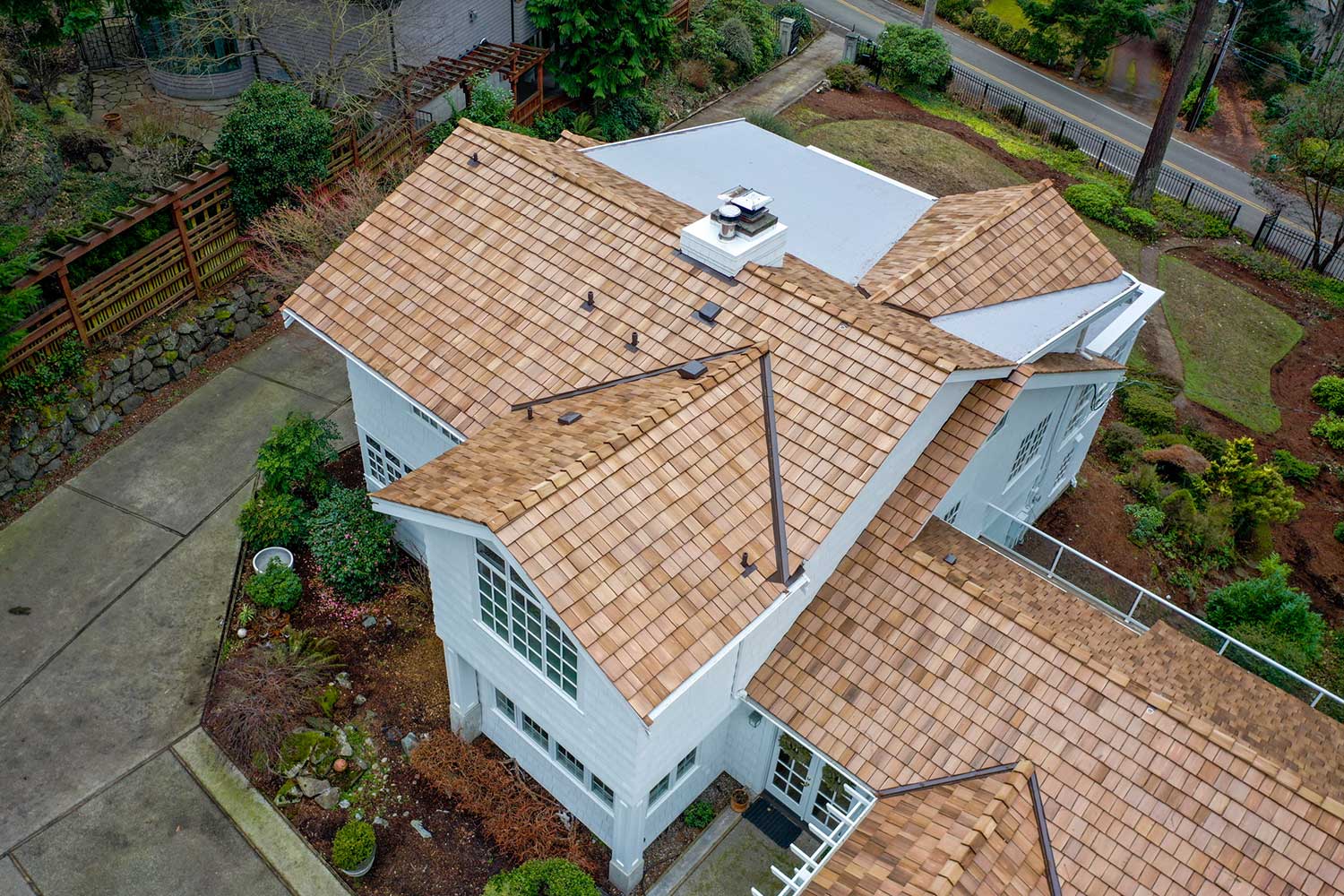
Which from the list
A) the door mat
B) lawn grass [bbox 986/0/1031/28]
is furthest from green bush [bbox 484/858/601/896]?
lawn grass [bbox 986/0/1031/28]

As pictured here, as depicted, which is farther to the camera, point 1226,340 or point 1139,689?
point 1226,340

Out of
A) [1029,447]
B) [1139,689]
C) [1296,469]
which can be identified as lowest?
[1296,469]

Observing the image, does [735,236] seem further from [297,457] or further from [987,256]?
[297,457]

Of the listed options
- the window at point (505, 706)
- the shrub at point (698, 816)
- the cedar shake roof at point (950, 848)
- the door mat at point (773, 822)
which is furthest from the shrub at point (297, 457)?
the cedar shake roof at point (950, 848)

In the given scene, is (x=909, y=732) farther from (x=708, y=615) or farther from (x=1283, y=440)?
(x=1283, y=440)

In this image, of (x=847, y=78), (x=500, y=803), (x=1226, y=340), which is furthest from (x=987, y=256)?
(x=847, y=78)

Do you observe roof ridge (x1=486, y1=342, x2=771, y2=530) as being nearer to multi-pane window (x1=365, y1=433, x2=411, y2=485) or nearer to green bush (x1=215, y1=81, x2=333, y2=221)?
multi-pane window (x1=365, y1=433, x2=411, y2=485)

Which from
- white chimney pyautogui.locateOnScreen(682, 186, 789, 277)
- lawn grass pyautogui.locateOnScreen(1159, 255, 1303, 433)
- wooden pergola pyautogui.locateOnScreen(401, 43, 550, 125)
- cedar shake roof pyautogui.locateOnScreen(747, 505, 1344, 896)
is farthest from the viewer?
wooden pergola pyautogui.locateOnScreen(401, 43, 550, 125)
